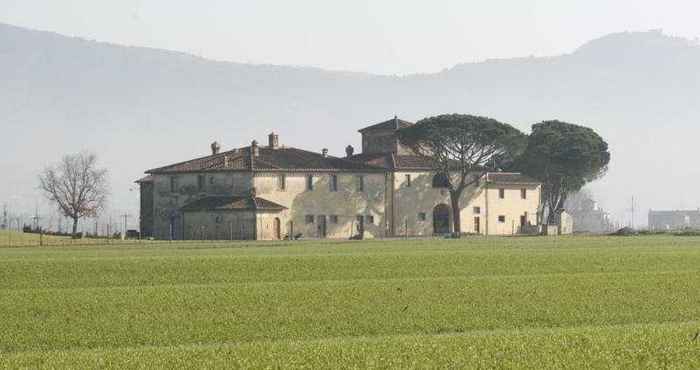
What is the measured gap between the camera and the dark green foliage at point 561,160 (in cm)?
14350

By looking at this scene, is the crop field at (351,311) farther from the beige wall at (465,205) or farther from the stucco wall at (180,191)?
the beige wall at (465,205)

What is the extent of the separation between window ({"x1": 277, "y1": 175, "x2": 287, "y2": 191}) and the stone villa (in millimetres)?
89

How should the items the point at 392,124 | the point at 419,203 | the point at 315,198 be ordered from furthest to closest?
the point at 392,124 → the point at 419,203 → the point at 315,198

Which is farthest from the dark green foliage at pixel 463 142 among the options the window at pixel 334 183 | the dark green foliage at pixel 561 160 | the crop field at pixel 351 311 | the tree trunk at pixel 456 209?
the crop field at pixel 351 311

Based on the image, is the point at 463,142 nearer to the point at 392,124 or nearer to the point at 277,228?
the point at 392,124

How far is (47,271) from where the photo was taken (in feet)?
173

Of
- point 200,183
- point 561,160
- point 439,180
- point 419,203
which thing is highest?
point 561,160

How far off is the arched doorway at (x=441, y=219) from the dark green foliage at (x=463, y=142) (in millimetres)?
2223

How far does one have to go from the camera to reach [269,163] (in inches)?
4737

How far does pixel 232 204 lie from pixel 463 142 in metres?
26.1

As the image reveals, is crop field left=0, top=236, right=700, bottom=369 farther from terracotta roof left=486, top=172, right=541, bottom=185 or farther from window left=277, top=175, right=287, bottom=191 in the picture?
terracotta roof left=486, top=172, right=541, bottom=185

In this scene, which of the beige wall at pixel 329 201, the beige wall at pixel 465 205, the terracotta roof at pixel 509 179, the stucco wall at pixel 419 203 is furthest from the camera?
the terracotta roof at pixel 509 179

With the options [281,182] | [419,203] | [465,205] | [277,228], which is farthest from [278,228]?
[465,205]

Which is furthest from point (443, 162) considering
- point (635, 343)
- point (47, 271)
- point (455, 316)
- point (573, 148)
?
point (635, 343)
